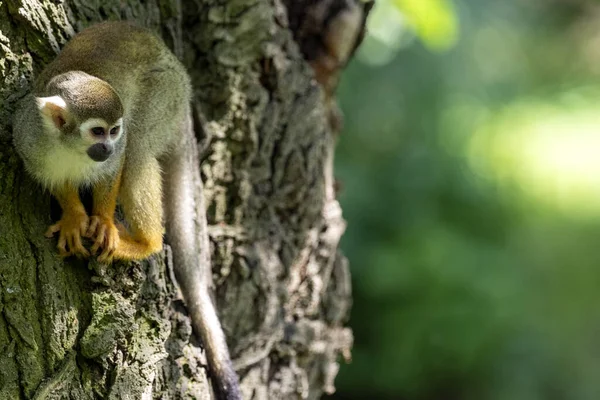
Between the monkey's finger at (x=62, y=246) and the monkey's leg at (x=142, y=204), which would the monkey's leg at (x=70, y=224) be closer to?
the monkey's finger at (x=62, y=246)

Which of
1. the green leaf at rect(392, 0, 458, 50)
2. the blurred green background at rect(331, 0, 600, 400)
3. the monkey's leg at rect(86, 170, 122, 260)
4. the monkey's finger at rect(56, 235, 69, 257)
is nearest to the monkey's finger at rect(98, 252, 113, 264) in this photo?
the monkey's leg at rect(86, 170, 122, 260)

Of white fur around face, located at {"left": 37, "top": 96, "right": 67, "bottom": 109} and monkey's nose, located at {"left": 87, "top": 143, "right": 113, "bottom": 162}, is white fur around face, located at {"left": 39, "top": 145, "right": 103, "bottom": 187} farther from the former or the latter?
white fur around face, located at {"left": 37, "top": 96, "right": 67, "bottom": 109}

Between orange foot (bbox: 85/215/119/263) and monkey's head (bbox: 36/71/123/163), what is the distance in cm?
21

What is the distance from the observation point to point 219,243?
3291 mm

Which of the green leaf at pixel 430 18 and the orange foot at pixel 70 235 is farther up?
the green leaf at pixel 430 18

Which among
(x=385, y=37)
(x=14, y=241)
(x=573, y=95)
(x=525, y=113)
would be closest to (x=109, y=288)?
(x=14, y=241)

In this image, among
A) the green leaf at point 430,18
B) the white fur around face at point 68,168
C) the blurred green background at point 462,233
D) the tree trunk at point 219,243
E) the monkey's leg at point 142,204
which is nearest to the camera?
the tree trunk at point 219,243

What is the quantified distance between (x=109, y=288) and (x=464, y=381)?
4860mm

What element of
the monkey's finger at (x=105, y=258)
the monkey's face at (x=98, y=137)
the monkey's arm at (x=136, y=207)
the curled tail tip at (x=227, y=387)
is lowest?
the curled tail tip at (x=227, y=387)

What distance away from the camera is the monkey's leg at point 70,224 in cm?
243

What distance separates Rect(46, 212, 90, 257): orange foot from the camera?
2.42m

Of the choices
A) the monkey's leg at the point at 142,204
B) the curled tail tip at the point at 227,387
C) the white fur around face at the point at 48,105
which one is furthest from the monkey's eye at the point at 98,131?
the curled tail tip at the point at 227,387

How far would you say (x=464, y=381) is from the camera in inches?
264

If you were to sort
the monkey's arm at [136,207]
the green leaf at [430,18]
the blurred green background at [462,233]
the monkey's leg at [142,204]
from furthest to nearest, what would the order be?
the blurred green background at [462,233], the green leaf at [430,18], the monkey's leg at [142,204], the monkey's arm at [136,207]
